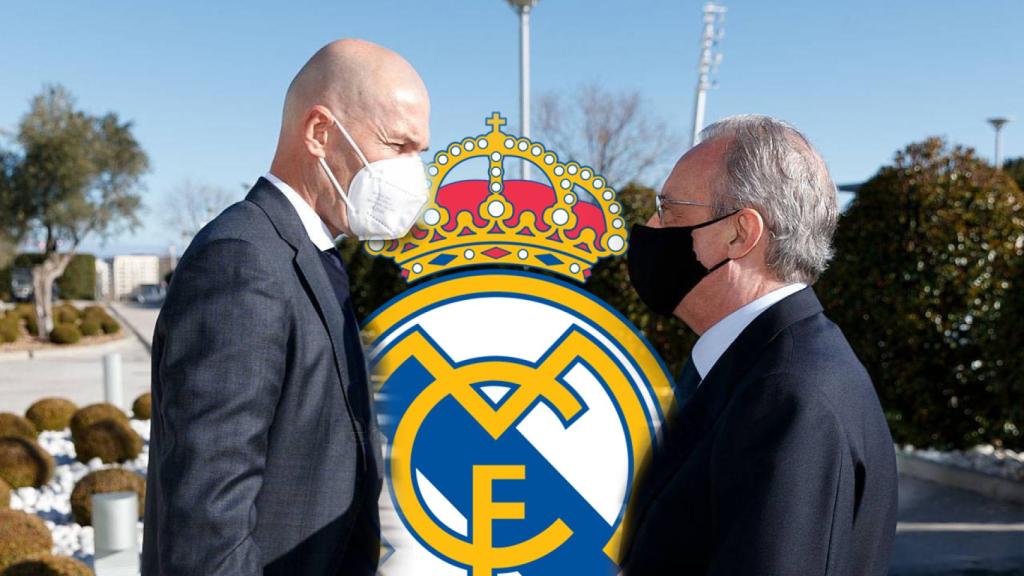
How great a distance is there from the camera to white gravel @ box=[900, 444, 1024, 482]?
7.12 metres

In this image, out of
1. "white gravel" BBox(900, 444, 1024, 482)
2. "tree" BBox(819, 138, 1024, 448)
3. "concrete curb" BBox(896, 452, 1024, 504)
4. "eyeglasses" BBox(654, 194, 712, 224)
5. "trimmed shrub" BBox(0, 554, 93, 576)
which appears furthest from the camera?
"tree" BBox(819, 138, 1024, 448)

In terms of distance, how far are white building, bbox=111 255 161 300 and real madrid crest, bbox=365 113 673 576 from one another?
162ft

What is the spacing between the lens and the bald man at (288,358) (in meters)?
1.65

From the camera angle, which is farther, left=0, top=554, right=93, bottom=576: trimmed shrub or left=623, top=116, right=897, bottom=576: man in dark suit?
left=0, top=554, right=93, bottom=576: trimmed shrub

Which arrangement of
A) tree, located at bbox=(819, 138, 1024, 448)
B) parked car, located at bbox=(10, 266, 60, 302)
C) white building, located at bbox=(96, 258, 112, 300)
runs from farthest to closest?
1. white building, located at bbox=(96, 258, 112, 300)
2. parked car, located at bbox=(10, 266, 60, 302)
3. tree, located at bbox=(819, 138, 1024, 448)

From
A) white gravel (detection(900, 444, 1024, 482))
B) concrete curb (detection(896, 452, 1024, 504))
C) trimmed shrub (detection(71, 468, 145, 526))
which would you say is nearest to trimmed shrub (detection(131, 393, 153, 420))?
trimmed shrub (detection(71, 468, 145, 526))

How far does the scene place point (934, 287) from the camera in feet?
24.4

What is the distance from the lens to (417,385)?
2939 millimetres

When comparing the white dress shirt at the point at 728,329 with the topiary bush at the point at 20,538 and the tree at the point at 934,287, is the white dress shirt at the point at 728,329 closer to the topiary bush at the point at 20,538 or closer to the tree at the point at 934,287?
the topiary bush at the point at 20,538

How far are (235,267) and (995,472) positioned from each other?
7.26m

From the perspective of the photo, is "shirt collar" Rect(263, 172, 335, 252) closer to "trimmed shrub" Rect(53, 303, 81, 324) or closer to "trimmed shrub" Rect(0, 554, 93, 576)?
"trimmed shrub" Rect(0, 554, 93, 576)

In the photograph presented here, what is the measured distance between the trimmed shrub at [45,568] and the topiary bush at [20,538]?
8.6 inches

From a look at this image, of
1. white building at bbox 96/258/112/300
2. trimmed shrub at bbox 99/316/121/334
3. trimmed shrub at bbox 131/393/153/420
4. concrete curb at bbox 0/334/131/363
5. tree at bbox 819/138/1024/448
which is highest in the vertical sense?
tree at bbox 819/138/1024/448

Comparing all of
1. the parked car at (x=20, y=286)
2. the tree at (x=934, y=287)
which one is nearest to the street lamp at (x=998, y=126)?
the tree at (x=934, y=287)
